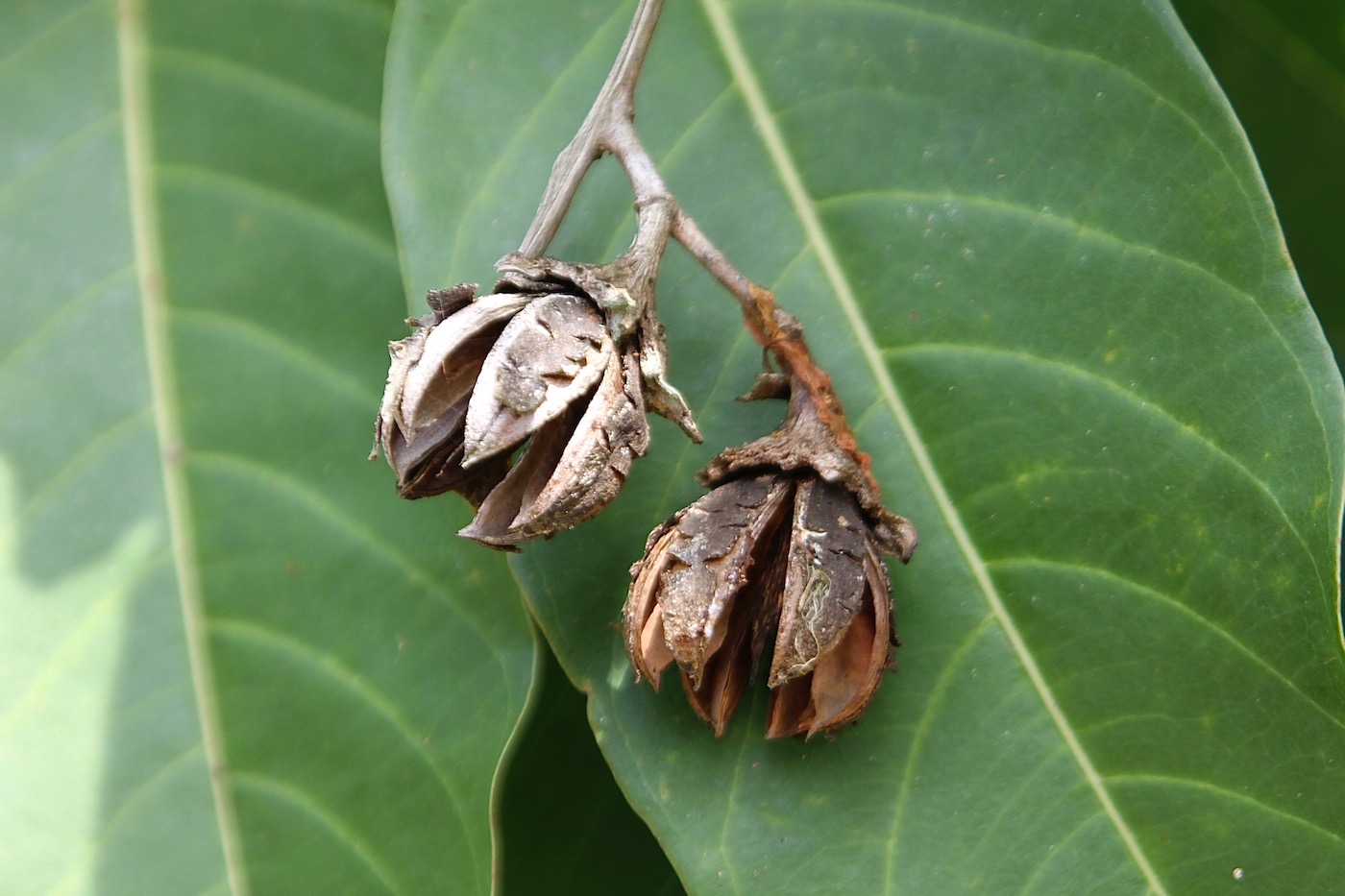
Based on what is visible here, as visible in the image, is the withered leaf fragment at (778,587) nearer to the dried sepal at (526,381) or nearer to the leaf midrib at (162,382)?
the dried sepal at (526,381)

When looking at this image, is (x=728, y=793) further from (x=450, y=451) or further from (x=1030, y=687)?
(x=450, y=451)

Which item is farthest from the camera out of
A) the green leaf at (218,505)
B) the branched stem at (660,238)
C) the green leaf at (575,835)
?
the green leaf at (575,835)

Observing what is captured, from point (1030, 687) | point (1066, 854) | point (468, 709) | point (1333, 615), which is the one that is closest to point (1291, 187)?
point (1333, 615)

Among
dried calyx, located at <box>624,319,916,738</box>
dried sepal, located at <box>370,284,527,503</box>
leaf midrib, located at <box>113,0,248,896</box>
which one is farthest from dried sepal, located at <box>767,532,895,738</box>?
leaf midrib, located at <box>113,0,248,896</box>

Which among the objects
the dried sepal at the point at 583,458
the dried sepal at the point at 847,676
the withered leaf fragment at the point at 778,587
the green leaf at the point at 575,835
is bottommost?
the green leaf at the point at 575,835

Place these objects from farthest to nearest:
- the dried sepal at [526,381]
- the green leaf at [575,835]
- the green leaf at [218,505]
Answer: the green leaf at [575,835] → the green leaf at [218,505] → the dried sepal at [526,381]

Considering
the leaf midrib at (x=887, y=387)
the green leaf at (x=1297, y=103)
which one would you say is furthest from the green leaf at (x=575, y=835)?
the green leaf at (x=1297, y=103)

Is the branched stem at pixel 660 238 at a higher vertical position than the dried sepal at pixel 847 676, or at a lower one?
higher
